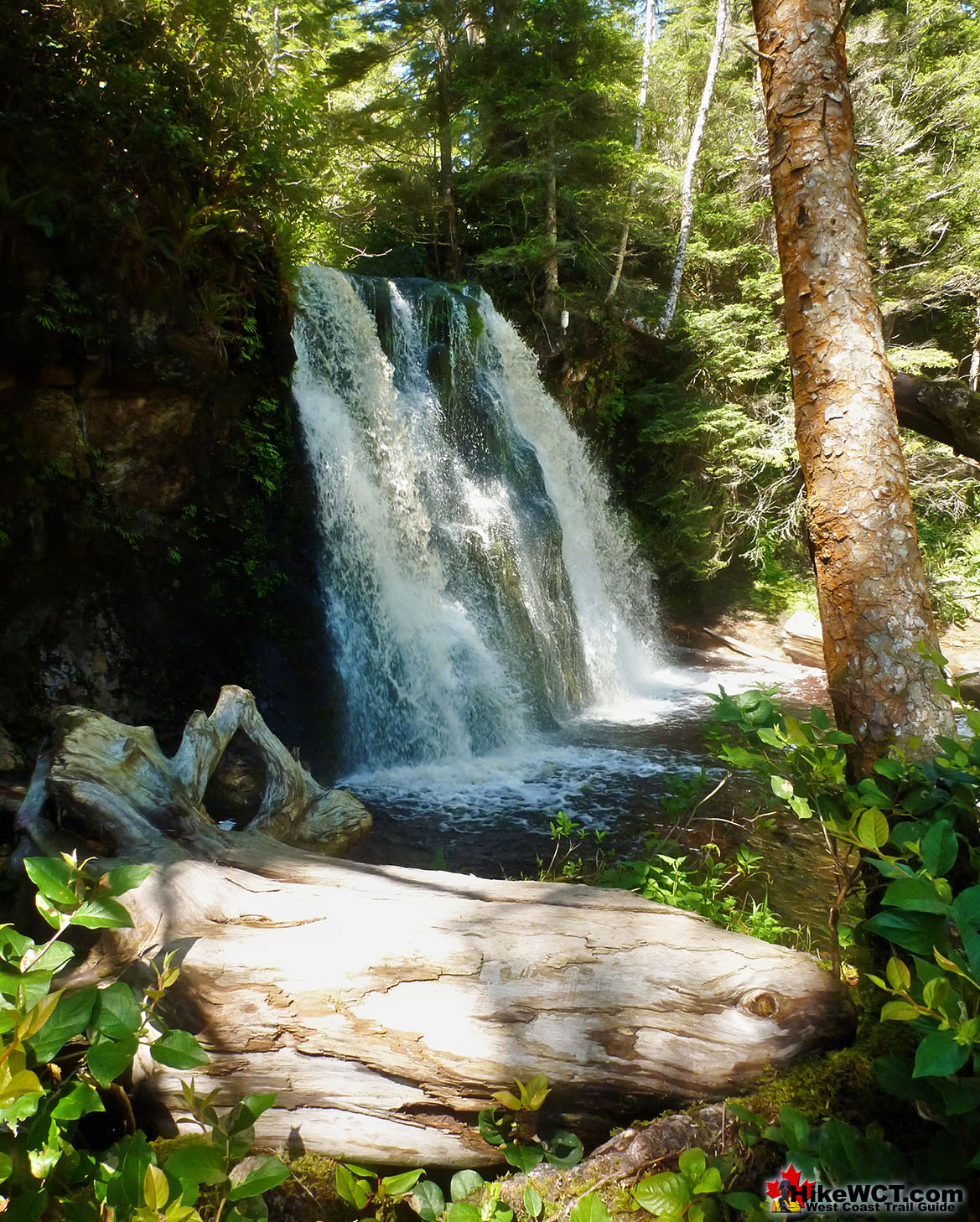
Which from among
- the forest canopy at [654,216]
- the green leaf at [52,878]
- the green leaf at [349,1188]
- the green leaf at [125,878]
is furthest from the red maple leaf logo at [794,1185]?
the forest canopy at [654,216]

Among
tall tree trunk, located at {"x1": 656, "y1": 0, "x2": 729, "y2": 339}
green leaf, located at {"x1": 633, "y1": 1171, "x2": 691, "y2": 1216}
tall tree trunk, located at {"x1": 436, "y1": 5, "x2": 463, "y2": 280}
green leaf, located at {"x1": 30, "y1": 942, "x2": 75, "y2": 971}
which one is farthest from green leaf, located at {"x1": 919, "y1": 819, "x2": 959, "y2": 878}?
tall tree trunk, located at {"x1": 436, "y1": 5, "x2": 463, "y2": 280}

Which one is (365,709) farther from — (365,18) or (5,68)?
(365,18)

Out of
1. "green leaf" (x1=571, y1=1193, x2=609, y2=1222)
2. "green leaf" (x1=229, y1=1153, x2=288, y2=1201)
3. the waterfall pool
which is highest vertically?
"green leaf" (x1=229, y1=1153, x2=288, y2=1201)

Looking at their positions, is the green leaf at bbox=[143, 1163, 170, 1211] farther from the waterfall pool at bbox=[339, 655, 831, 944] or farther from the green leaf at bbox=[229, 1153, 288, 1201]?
the waterfall pool at bbox=[339, 655, 831, 944]

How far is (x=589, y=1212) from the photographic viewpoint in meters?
1.42

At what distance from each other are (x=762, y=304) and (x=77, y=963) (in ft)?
46.6

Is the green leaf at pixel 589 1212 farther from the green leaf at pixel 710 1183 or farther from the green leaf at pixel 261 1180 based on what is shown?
the green leaf at pixel 261 1180

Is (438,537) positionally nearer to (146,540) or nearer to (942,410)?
(146,540)

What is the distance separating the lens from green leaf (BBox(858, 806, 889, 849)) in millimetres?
1568

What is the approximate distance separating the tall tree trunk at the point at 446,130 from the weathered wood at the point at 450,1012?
1509cm

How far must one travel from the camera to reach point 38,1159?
4.21 feet

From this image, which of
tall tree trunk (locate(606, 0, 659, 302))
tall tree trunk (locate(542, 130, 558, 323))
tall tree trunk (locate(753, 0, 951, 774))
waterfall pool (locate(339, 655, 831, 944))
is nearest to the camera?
tall tree trunk (locate(753, 0, 951, 774))

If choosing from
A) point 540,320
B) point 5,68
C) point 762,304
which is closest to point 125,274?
point 5,68

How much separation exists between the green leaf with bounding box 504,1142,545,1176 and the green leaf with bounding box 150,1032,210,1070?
0.79 m
